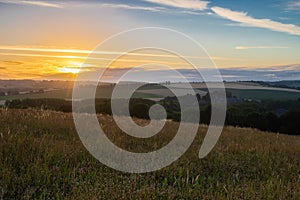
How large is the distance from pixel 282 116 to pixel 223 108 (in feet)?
34.6

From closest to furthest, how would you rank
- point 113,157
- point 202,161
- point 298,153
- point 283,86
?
point 113,157 < point 202,161 < point 298,153 < point 283,86

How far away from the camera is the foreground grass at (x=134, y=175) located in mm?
5141

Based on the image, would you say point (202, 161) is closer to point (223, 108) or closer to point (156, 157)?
point (156, 157)

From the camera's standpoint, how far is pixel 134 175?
6.16 metres

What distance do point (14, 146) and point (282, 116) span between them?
157 feet

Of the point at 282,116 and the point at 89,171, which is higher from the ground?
the point at 89,171

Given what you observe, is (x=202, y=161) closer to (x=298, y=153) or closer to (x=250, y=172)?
(x=250, y=172)

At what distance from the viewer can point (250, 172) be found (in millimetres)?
7430

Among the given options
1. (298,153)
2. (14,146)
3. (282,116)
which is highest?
(14,146)

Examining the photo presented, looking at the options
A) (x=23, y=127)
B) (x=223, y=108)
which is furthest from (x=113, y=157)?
(x=223, y=108)

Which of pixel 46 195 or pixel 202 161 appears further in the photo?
pixel 202 161

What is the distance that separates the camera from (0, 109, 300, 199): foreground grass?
5141mm

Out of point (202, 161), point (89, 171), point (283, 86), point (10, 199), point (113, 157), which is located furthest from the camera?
point (283, 86)

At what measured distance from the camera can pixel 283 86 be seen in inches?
3821
